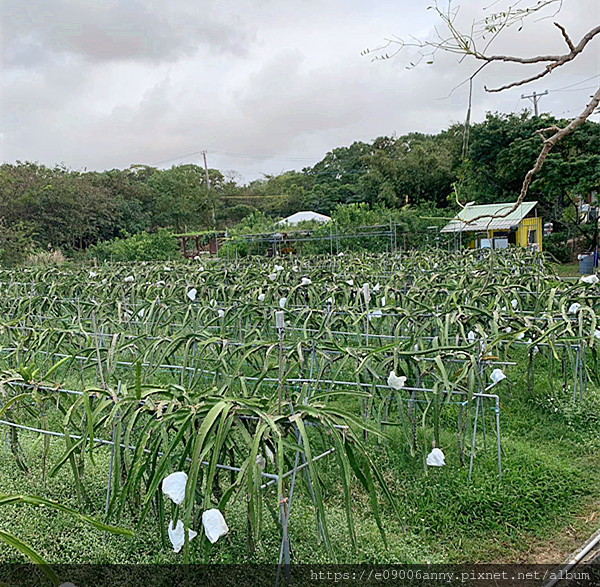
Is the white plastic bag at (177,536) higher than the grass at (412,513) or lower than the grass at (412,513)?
higher

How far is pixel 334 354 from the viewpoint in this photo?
2.96 metres

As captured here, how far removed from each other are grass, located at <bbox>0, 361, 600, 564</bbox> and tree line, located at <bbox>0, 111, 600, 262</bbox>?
1077 cm

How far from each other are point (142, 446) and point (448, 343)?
1707mm

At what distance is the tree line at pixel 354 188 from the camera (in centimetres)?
1494

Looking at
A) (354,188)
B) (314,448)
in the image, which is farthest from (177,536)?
(354,188)

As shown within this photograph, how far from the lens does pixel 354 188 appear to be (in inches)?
1017

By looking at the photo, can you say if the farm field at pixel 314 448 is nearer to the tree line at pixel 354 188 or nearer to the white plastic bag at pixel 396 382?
the white plastic bag at pixel 396 382

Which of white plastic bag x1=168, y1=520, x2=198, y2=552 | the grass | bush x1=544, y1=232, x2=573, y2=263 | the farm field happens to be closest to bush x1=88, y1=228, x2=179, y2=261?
bush x1=544, y1=232, x2=573, y2=263

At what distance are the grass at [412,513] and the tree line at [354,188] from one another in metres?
10.8

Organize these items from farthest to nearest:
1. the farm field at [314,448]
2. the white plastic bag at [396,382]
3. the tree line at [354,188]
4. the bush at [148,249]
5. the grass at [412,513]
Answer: the tree line at [354,188]
the bush at [148,249]
the white plastic bag at [396,382]
the grass at [412,513]
the farm field at [314,448]

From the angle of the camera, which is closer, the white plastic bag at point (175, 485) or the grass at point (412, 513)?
the white plastic bag at point (175, 485)

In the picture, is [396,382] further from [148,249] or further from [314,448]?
[148,249]

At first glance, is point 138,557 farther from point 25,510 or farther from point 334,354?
point 334,354

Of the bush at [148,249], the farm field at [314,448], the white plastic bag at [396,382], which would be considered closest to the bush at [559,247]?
the bush at [148,249]
